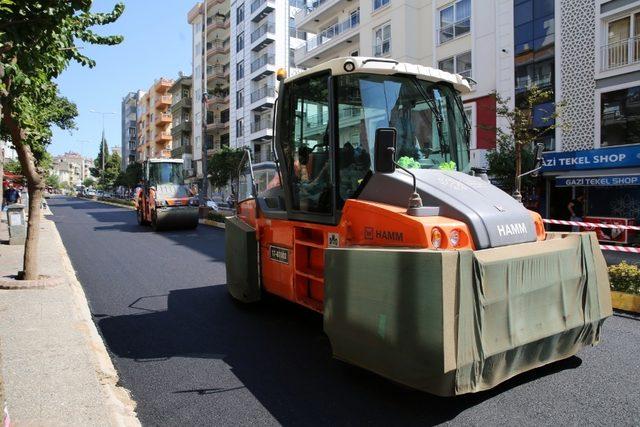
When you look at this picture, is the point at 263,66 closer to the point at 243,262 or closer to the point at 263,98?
the point at 263,98

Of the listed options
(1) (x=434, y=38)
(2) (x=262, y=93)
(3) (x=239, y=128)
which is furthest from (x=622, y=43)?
(3) (x=239, y=128)

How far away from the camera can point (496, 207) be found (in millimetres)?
4016

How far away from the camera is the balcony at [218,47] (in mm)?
53344

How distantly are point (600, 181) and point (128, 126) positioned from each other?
10433 centimetres

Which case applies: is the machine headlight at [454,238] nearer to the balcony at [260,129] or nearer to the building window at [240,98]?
the balcony at [260,129]

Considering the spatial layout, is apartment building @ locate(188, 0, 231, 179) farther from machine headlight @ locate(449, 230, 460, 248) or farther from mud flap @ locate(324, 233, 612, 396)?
machine headlight @ locate(449, 230, 460, 248)

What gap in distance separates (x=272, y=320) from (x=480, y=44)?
63.8 ft

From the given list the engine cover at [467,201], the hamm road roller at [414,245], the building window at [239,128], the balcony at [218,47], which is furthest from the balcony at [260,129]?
the engine cover at [467,201]

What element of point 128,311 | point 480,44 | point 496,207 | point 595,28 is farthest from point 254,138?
point 496,207

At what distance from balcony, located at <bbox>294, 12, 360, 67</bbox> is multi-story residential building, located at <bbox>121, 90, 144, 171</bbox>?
7345cm

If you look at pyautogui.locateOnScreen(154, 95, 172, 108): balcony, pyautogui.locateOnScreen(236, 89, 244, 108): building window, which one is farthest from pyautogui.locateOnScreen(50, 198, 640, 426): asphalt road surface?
pyautogui.locateOnScreen(154, 95, 172, 108): balcony

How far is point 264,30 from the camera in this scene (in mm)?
43812

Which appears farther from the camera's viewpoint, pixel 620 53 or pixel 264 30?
pixel 264 30

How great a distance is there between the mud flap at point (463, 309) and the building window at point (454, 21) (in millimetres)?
20801
